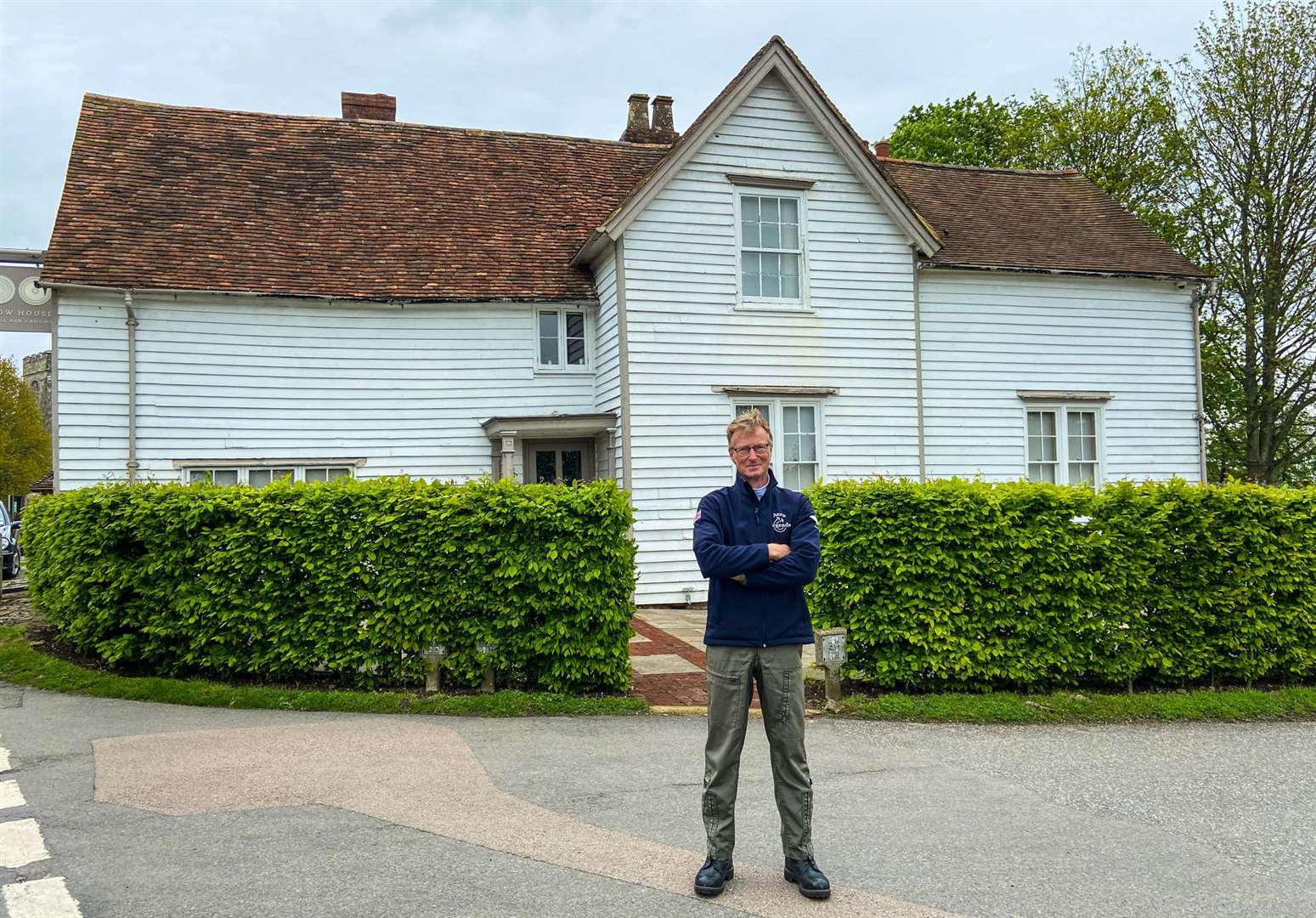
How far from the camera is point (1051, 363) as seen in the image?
18266mm

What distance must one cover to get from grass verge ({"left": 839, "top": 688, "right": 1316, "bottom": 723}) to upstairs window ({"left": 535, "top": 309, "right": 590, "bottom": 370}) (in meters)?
9.59

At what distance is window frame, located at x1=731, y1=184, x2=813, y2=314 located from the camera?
16.2 m

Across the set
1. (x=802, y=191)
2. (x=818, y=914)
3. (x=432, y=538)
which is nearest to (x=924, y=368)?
(x=802, y=191)

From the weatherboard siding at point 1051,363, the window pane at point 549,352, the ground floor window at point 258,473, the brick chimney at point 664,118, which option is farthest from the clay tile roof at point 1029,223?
the ground floor window at point 258,473

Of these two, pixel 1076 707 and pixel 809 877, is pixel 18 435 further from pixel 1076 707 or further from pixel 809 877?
pixel 809 877

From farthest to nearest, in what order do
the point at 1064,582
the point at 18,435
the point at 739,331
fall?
1. the point at 18,435
2. the point at 739,331
3. the point at 1064,582

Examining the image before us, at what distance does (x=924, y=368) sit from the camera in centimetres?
1748

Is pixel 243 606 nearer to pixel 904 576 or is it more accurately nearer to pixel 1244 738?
pixel 904 576

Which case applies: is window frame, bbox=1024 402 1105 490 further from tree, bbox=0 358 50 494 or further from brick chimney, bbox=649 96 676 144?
tree, bbox=0 358 50 494

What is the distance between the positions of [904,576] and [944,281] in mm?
10086

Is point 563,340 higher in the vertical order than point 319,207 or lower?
lower

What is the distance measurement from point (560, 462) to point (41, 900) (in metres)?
12.8

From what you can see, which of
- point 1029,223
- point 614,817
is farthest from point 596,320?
point 614,817

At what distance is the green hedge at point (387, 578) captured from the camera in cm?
891
